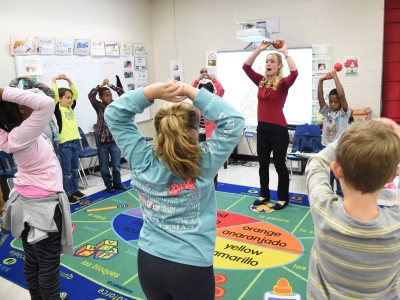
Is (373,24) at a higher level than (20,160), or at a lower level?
higher

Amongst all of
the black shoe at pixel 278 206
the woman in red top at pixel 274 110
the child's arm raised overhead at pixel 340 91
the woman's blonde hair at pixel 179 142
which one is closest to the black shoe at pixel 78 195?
the woman in red top at pixel 274 110

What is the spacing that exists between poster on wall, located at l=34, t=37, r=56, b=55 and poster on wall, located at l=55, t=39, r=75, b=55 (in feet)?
0.24

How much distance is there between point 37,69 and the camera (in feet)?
16.5

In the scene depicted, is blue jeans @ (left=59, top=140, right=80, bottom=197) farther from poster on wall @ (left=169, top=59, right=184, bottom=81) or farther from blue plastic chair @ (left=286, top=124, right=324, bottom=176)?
blue plastic chair @ (left=286, top=124, right=324, bottom=176)

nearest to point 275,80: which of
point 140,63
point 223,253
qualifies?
point 223,253

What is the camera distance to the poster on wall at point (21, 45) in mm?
4773

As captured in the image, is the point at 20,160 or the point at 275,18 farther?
the point at 275,18

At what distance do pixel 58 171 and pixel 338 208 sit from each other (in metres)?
1.66

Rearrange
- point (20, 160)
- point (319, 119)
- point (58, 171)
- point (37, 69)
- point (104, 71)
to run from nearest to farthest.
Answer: point (20, 160), point (58, 171), point (37, 69), point (319, 119), point (104, 71)

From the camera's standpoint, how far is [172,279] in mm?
1335

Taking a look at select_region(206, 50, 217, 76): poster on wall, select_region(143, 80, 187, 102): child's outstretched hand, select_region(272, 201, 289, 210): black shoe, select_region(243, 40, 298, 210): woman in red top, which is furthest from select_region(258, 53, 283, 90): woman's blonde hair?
select_region(143, 80, 187, 102): child's outstretched hand

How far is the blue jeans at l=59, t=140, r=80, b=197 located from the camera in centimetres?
465

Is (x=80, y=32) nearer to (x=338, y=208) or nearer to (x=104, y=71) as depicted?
(x=104, y=71)

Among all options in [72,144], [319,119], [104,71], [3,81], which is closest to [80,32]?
[104,71]
